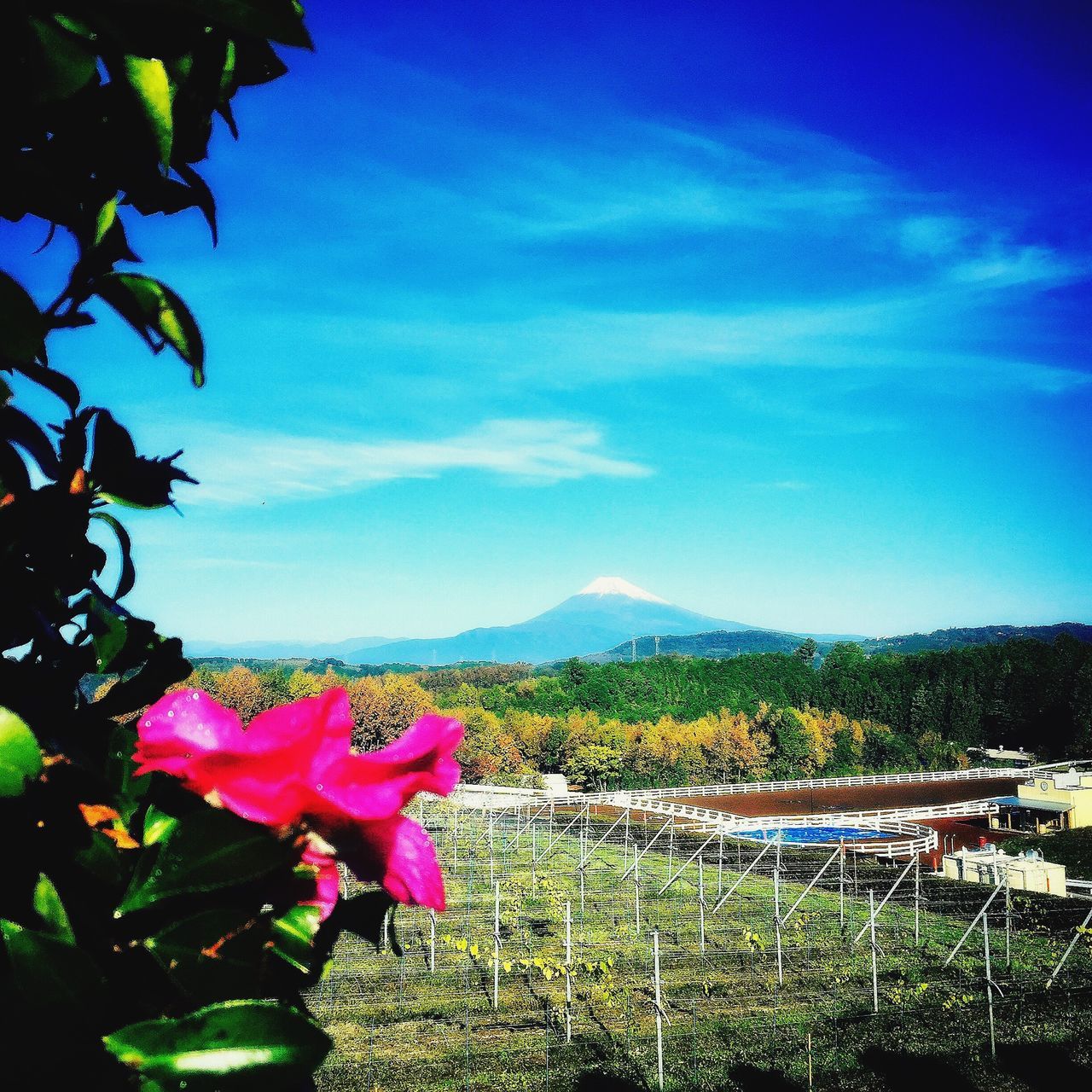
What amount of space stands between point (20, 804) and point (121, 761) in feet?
0.30

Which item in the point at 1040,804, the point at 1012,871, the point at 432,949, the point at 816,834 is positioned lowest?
the point at 816,834

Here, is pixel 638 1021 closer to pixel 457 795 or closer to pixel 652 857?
pixel 652 857

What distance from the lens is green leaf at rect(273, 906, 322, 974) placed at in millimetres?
430

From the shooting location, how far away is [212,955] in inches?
15.6

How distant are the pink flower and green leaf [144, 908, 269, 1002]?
0.05m

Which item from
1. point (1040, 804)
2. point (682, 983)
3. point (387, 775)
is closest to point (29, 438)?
point (387, 775)

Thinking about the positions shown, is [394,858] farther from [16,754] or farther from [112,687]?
[112,687]

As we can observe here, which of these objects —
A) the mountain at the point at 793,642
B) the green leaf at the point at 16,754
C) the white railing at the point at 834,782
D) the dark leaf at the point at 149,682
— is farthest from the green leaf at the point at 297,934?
the mountain at the point at 793,642

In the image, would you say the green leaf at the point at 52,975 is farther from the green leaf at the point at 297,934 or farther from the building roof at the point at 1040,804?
the building roof at the point at 1040,804

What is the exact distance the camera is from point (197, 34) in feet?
1.80

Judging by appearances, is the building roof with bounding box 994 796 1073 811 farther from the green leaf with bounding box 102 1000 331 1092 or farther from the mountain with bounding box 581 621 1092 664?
the mountain with bounding box 581 621 1092 664

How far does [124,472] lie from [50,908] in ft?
1.25

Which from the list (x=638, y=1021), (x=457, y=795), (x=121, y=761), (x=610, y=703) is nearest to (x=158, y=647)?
(x=121, y=761)

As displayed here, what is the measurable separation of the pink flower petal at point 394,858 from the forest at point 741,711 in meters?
24.7
